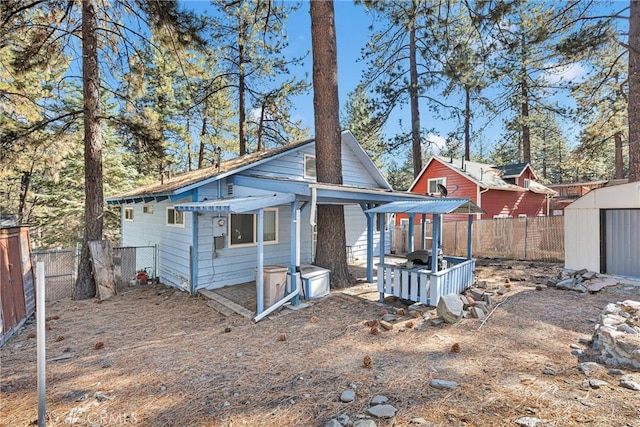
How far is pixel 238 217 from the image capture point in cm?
813

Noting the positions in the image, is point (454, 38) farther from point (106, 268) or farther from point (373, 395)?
point (106, 268)

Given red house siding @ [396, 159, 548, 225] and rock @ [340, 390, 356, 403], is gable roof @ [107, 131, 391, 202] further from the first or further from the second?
red house siding @ [396, 159, 548, 225]

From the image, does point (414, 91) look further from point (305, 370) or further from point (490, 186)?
point (305, 370)

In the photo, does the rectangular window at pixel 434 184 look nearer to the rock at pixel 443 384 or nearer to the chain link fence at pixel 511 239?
the chain link fence at pixel 511 239

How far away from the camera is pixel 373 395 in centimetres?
292

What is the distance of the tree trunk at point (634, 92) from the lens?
28.2 ft

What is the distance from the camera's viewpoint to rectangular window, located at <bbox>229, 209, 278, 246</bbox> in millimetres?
8071

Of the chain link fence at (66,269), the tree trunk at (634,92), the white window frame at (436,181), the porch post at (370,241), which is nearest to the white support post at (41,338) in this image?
the porch post at (370,241)

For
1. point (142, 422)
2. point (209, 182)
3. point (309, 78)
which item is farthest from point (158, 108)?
point (142, 422)

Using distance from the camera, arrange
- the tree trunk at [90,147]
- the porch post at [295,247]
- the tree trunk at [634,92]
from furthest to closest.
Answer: the tree trunk at [634,92], the tree trunk at [90,147], the porch post at [295,247]

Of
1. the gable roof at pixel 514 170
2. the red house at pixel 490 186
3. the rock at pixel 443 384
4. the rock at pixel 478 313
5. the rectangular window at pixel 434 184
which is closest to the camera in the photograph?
the rock at pixel 443 384

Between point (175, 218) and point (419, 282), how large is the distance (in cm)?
619

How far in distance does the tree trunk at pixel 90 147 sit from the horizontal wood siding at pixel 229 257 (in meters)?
2.56

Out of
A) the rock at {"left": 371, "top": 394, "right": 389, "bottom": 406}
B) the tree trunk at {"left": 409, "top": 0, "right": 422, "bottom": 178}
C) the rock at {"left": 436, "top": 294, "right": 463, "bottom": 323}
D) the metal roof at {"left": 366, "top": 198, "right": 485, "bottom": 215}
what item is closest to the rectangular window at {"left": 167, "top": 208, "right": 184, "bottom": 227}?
the metal roof at {"left": 366, "top": 198, "right": 485, "bottom": 215}
